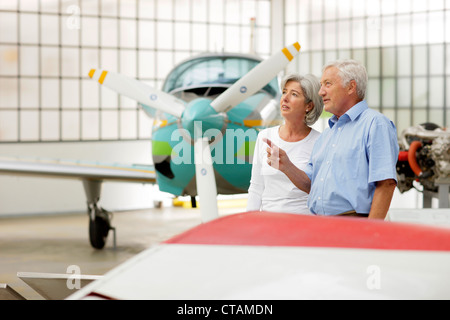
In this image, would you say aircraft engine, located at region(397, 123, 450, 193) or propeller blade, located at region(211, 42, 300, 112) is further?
propeller blade, located at region(211, 42, 300, 112)

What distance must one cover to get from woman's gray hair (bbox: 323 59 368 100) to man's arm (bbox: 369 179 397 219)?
0.33 metres

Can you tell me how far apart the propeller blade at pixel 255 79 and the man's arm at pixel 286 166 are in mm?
3496

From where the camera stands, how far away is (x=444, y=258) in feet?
2.74

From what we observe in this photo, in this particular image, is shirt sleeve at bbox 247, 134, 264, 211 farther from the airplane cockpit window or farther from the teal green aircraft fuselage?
the airplane cockpit window

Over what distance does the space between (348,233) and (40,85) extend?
13822 mm

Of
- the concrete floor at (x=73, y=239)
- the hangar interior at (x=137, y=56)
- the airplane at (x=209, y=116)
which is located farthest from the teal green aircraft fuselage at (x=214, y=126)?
the hangar interior at (x=137, y=56)

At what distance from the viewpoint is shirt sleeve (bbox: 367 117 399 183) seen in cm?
179

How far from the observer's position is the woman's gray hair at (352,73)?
6.26 feet

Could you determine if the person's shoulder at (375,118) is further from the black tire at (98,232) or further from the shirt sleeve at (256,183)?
the black tire at (98,232)

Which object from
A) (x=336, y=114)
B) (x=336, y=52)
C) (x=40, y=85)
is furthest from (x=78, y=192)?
(x=336, y=114)

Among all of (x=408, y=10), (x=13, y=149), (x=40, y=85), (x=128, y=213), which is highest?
(x=408, y=10)

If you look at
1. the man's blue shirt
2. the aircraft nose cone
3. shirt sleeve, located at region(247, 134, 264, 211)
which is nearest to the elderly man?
the man's blue shirt

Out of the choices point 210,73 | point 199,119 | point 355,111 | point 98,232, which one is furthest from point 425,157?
point 98,232
